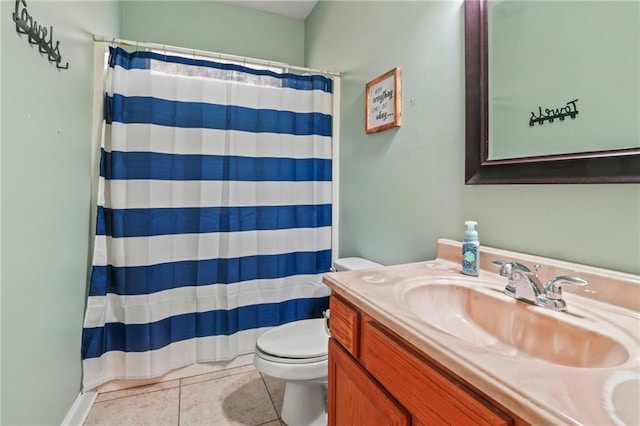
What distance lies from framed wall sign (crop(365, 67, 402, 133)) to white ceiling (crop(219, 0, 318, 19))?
4.10 ft

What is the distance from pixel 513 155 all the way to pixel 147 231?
1707 millimetres

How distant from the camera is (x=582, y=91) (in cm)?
77

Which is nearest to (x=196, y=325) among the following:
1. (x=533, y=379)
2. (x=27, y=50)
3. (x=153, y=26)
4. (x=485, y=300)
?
(x=27, y=50)

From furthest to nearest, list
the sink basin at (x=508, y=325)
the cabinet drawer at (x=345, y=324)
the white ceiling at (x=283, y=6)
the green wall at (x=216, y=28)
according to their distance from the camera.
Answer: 1. the white ceiling at (x=283, y=6)
2. the green wall at (x=216, y=28)
3. the cabinet drawer at (x=345, y=324)
4. the sink basin at (x=508, y=325)

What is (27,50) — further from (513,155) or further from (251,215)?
(513,155)

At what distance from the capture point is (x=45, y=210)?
42.9 inches

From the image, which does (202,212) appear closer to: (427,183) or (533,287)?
(427,183)

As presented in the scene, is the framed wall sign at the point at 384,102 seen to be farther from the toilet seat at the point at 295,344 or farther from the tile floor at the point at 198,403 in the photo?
the tile floor at the point at 198,403

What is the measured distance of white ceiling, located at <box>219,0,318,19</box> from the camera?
7.79 feet

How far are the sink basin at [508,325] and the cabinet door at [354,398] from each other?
0.20m

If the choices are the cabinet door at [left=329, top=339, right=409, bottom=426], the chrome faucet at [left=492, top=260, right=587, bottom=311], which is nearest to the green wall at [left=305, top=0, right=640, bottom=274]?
Answer: the chrome faucet at [left=492, top=260, right=587, bottom=311]

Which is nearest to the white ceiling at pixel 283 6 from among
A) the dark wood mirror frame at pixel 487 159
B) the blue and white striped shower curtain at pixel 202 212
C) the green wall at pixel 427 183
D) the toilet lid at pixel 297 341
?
the green wall at pixel 427 183

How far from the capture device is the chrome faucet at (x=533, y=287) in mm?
699

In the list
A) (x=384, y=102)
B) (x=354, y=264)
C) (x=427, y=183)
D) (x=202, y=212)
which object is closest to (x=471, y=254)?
(x=427, y=183)
